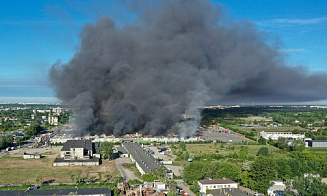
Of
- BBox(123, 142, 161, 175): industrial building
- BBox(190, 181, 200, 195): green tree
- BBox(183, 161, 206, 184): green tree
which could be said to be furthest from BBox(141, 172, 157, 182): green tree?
BBox(190, 181, 200, 195): green tree

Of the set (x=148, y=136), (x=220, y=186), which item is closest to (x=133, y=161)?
(x=220, y=186)

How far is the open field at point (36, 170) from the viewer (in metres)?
15.6

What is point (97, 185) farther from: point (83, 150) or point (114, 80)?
point (114, 80)

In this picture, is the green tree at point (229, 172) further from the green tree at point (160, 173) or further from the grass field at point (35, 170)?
the grass field at point (35, 170)

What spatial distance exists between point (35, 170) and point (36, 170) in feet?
0.20

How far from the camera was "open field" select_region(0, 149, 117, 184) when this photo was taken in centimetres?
1558

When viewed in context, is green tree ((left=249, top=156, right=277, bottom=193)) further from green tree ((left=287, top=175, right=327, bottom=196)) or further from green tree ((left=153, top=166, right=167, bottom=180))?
green tree ((left=153, top=166, right=167, bottom=180))

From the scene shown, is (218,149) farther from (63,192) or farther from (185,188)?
(63,192)

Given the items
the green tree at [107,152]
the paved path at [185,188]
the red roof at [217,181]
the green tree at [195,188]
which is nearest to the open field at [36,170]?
the green tree at [107,152]

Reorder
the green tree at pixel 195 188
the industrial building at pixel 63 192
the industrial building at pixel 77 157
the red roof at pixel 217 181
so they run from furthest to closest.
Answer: the industrial building at pixel 77 157, the red roof at pixel 217 181, the green tree at pixel 195 188, the industrial building at pixel 63 192

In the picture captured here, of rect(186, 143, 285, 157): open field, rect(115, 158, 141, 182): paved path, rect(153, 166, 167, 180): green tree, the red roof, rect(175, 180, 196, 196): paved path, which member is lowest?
rect(175, 180, 196, 196): paved path

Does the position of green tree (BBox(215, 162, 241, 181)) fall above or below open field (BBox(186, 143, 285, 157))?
above

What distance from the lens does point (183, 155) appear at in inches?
846

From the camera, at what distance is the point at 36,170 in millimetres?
17562
